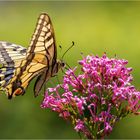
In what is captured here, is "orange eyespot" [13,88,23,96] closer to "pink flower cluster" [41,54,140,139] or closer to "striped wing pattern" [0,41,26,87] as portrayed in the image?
"striped wing pattern" [0,41,26,87]

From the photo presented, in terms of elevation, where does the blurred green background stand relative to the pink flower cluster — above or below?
below

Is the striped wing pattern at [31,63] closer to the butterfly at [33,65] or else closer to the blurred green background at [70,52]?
the butterfly at [33,65]

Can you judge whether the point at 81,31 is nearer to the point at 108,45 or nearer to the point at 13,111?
the point at 108,45

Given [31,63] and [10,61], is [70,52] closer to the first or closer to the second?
[10,61]

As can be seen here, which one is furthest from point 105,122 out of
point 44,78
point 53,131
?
point 53,131

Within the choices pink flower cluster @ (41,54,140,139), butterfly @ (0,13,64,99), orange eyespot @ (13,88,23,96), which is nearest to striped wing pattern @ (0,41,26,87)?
butterfly @ (0,13,64,99)

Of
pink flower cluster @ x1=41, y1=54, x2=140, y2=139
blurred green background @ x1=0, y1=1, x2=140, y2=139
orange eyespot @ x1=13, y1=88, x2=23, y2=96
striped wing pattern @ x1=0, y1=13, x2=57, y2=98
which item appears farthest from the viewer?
blurred green background @ x1=0, y1=1, x2=140, y2=139

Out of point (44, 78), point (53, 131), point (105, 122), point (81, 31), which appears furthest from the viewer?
point (81, 31)
